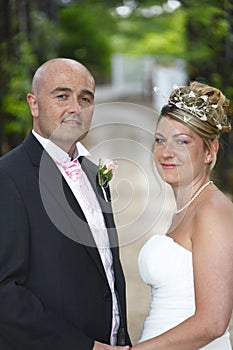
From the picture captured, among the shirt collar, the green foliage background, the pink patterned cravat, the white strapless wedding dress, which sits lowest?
the green foliage background

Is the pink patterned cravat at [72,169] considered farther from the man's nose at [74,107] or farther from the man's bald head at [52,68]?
the man's bald head at [52,68]

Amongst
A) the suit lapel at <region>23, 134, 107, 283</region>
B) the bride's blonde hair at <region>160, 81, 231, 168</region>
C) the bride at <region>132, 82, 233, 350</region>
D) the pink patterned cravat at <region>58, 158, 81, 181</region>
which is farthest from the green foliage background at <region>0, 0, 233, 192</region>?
the suit lapel at <region>23, 134, 107, 283</region>

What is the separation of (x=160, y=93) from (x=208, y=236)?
2.58ft

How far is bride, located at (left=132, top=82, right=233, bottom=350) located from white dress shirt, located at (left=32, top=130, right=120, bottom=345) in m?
0.15

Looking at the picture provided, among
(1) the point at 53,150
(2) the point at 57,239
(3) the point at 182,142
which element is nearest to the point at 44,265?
(2) the point at 57,239

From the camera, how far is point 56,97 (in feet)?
9.50

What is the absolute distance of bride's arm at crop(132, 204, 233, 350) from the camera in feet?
8.63

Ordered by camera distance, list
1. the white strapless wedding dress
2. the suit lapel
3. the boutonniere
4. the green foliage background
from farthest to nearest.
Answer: the green foliage background
the boutonniere
the white strapless wedding dress
the suit lapel

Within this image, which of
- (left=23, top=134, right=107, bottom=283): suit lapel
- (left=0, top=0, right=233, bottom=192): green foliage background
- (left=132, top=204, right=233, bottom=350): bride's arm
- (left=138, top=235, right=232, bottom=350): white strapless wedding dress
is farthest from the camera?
(left=0, top=0, right=233, bottom=192): green foliage background

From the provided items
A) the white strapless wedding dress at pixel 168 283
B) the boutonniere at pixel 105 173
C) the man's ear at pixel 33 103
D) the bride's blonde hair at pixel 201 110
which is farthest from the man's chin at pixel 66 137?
the white strapless wedding dress at pixel 168 283

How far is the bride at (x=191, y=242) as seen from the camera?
8.68ft

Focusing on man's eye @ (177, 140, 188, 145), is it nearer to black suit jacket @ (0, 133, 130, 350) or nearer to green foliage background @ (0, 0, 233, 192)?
black suit jacket @ (0, 133, 130, 350)

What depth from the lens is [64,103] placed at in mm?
2891

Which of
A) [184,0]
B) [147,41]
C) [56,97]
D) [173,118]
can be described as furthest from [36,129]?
[147,41]
